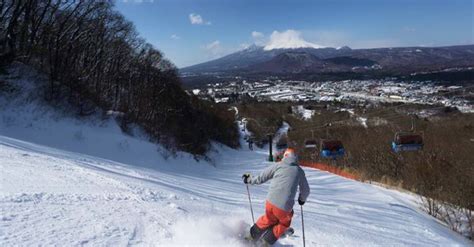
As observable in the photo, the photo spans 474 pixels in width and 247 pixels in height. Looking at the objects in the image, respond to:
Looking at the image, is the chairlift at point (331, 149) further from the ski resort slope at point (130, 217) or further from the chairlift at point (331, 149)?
the ski resort slope at point (130, 217)

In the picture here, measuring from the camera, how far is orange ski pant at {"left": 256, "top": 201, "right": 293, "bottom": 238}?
21.7 ft

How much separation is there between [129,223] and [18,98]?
→ 1827cm

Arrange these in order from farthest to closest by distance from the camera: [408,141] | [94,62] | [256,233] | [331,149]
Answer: [94,62] < [331,149] < [408,141] < [256,233]

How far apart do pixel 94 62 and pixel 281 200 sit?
2920 cm

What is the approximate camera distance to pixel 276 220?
6.75 m

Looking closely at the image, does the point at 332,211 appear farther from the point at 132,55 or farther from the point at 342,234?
the point at 132,55

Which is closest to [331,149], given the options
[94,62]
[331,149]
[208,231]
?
[331,149]

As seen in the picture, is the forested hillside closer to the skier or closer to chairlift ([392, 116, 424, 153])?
chairlift ([392, 116, 424, 153])

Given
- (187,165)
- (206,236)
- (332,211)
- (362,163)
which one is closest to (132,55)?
(187,165)

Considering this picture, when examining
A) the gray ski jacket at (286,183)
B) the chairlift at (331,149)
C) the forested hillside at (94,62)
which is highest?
the forested hillside at (94,62)

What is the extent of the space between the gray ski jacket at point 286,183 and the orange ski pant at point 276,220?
9 centimetres

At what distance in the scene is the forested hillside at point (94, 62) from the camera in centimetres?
2422

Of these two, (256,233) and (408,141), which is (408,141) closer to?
(408,141)

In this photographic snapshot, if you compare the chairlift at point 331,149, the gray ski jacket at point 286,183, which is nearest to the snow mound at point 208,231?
the gray ski jacket at point 286,183
